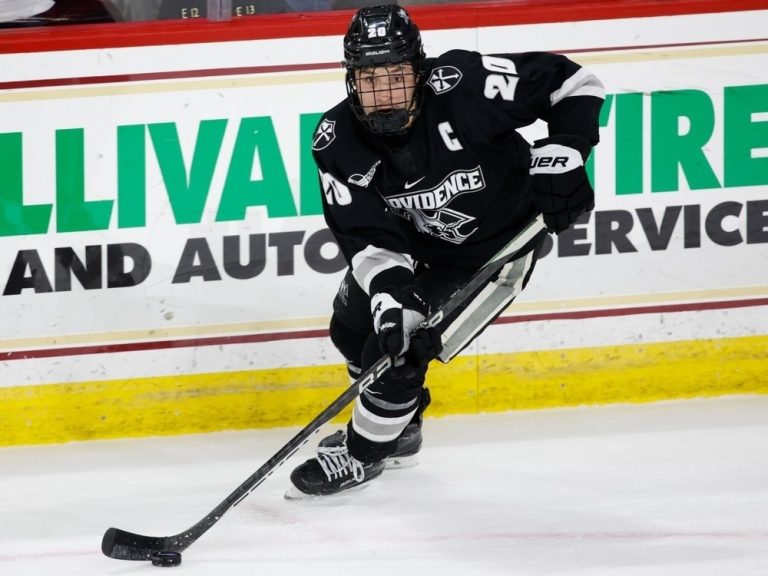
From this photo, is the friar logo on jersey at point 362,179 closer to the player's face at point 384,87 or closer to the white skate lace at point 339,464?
the player's face at point 384,87

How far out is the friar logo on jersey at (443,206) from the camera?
2.75 m

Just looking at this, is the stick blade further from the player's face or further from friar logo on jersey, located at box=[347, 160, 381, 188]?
the player's face

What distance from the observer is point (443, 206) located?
2.78 meters

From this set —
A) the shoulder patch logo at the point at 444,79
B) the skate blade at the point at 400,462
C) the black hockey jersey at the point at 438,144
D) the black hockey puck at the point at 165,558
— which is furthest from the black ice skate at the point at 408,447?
the shoulder patch logo at the point at 444,79

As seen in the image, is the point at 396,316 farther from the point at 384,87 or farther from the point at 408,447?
the point at 408,447

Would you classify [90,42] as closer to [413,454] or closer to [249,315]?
[249,315]

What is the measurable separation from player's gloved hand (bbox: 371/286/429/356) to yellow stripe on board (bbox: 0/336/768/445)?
897 mm

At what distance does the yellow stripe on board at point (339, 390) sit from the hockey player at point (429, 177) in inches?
24.9

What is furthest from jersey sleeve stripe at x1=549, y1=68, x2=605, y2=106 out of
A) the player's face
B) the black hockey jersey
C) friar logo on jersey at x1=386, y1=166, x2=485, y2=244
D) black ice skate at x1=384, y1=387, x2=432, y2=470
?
black ice skate at x1=384, y1=387, x2=432, y2=470

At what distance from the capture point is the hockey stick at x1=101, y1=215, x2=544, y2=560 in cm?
262

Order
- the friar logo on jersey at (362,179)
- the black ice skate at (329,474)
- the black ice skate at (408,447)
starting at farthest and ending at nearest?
the black ice skate at (408,447)
the black ice skate at (329,474)
the friar logo on jersey at (362,179)

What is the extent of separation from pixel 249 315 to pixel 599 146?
3.63ft

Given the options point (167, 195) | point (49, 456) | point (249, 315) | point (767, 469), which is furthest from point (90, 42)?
point (767, 469)

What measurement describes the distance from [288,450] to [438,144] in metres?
0.74
